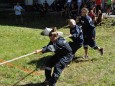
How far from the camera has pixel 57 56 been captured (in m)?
8.69

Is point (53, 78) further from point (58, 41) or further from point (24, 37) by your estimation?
point (24, 37)

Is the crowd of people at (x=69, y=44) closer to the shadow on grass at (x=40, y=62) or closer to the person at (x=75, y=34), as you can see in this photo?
the person at (x=75, y=34)

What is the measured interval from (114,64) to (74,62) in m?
1.33

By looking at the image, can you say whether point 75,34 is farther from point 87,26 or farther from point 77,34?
point 87,26

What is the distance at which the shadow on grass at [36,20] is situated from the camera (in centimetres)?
2158

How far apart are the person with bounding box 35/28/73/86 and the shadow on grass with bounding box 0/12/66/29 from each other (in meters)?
11.8

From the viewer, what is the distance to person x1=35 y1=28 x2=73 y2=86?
8.17 meters

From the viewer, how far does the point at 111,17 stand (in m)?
22.0

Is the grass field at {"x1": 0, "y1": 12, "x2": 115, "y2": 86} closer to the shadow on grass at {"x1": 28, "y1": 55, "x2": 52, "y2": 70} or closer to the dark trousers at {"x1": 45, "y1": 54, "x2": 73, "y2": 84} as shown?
the shadow on grass at {"x1": 28, "y1": 55, "x2": 52, "y2": 70}

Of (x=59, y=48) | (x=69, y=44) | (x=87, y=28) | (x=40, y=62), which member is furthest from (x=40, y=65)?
(x=59, y=48)

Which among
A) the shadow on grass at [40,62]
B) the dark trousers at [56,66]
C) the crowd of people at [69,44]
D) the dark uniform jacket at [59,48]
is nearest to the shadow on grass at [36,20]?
the shadow on grass at [40,62]

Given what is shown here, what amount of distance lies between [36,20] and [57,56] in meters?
15.4

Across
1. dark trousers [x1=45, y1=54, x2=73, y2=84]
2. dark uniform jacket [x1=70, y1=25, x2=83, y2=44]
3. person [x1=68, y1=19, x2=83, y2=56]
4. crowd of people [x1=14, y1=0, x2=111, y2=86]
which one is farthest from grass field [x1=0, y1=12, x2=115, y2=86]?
dark uniform jacket [x1=70, y1=25, x2=83, y2=44]

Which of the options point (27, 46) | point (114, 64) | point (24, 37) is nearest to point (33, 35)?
point (24, 37)
